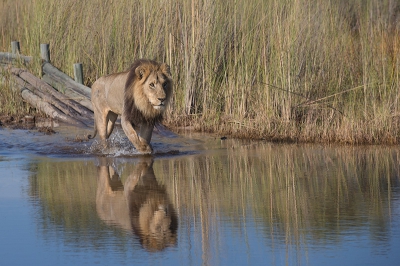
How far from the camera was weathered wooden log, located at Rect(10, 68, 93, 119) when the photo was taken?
12.3m

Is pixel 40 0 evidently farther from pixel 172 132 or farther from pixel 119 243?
pixel 119 243

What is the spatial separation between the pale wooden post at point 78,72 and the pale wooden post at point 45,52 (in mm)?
886

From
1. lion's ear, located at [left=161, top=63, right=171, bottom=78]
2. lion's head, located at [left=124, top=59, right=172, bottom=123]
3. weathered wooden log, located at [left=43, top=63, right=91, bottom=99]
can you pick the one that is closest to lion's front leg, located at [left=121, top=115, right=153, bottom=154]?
lion's head, located at [left=124, top=59, right=172, bottom=123]

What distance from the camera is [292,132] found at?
33.2 ft

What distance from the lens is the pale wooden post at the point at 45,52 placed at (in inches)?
527

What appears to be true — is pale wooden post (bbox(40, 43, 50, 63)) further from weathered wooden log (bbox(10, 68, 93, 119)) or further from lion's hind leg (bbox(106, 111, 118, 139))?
lion's hind leg (bbox(106, 111, 118, 139))

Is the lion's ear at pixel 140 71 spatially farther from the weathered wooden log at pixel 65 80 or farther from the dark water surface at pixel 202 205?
the weathered wooden log at pixel 65 80

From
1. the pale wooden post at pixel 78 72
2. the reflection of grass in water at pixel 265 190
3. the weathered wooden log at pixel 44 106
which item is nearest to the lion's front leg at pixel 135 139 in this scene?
the reflection of grass in water at pixel 265 190

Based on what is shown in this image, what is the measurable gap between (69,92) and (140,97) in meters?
4.18

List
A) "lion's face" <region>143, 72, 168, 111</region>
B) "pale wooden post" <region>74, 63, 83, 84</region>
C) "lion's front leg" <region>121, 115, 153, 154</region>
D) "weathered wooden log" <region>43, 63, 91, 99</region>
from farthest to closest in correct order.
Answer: "pale wooden post" <region>74, 63, 83, 84</region>, "weathered wooden log" <region>43, 63, 91, 99</region>, "lion's front leg" <region>121, 115, 153, 154</region>, "lion's face" <region>143, 72, 168, 111</region>

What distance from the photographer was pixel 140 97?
889 cm

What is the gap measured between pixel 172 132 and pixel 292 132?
1855 mm

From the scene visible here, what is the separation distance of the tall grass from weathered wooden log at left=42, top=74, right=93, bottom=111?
65cm

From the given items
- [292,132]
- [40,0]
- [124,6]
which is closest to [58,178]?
[292,132]
